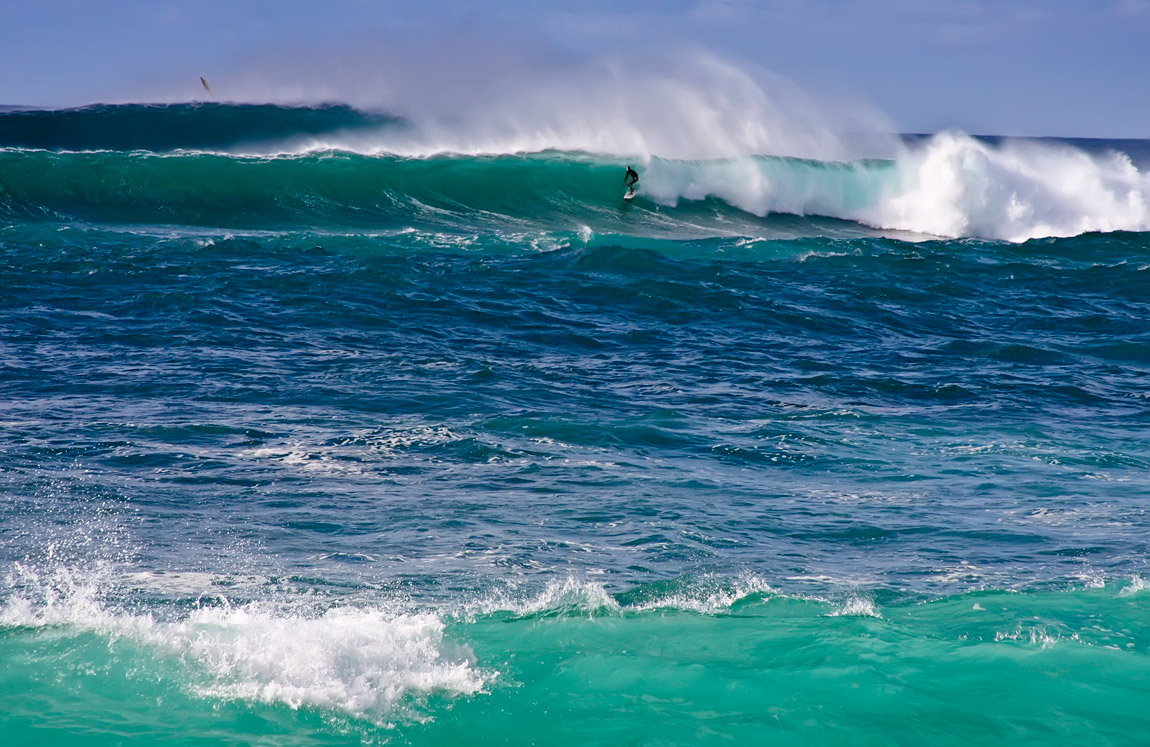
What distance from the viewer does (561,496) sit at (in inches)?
269

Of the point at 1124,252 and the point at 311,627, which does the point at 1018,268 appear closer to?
the point at 1124,252

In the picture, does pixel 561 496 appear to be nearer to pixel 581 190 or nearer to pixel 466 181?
pixel 466 181

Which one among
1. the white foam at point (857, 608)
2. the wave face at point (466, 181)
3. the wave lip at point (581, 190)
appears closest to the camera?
the white foam at point (857, 608)

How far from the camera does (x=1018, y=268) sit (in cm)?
1827

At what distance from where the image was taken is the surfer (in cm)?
2364

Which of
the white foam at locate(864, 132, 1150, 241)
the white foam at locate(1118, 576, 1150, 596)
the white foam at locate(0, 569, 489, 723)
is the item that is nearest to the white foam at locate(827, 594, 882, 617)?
the white foam at locate(1118, 576, 1150, 596)

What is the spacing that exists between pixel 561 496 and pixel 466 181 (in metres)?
17.8

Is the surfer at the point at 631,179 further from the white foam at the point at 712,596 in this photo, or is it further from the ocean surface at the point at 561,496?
the white foam at the point at 712,596

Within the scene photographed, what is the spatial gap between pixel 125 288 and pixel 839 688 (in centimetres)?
1208

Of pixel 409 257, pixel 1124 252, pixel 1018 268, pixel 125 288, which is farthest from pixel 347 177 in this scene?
pixel 1124 252

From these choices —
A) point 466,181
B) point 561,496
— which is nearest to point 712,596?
point 561,496

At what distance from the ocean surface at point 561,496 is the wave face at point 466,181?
12.3ft

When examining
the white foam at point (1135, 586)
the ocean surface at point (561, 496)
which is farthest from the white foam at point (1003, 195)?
the white foam at point (1135, 586)

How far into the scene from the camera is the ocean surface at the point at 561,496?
421 cm
